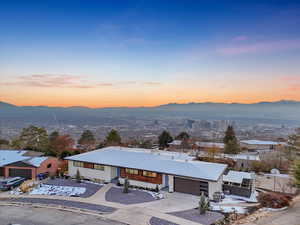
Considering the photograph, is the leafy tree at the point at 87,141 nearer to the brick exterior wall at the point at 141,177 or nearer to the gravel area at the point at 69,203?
the brick exterior wall at the point at 141,177

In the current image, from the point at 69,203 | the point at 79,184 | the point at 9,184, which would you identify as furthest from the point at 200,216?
the point at 9,184

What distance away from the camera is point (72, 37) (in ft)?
86.0

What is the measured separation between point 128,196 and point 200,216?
254 inches

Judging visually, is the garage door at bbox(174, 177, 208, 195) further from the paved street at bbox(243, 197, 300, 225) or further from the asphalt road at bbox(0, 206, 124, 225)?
the asphalt road at bbox(0, 206, 124, 225)

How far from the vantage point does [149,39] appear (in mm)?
28703

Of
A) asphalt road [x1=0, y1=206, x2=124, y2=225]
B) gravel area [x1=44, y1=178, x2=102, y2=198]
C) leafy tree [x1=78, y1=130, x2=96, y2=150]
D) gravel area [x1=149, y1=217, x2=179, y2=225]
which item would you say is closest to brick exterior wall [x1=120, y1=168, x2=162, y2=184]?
gravel area [x1=44, y1=178, x2=102, y2=198]

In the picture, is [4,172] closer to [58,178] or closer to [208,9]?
[58,178]

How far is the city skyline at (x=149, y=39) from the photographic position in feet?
73.0

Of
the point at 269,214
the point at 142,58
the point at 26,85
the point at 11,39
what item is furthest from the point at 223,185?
the point at 26,85

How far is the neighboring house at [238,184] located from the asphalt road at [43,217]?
36.9ft

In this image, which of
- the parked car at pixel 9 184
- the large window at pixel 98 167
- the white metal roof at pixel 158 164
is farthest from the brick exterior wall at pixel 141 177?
the parked car at pixel 9 184

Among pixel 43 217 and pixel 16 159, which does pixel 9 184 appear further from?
pixel 43 217

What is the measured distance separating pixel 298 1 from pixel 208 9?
856 cm

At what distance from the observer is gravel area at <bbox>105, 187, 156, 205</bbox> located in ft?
52.4
